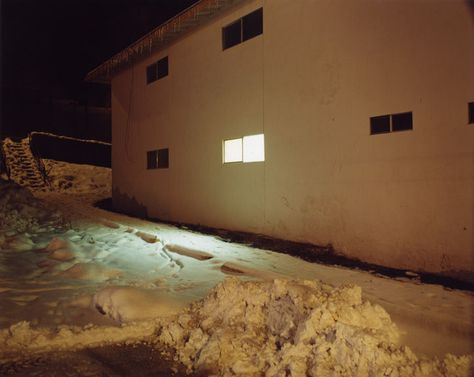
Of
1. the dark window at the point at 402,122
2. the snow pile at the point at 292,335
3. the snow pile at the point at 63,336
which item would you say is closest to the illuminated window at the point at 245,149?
the dark window at the point at 402,122

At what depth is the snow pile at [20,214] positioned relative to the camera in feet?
30.9

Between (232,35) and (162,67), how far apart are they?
357cm

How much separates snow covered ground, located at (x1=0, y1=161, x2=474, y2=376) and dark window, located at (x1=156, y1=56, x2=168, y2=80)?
6907 mm

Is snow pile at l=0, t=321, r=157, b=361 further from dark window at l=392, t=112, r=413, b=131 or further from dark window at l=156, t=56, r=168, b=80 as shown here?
dark window at l=156, t=56, r=168, b=80

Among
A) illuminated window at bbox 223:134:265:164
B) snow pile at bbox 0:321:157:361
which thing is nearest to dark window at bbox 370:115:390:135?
illuminated window at bbox 223:134:265:164

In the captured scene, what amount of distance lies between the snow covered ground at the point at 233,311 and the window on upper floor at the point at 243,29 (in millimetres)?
5189

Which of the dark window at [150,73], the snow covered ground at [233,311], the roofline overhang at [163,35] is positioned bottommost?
the snow covered ground at [233,311]

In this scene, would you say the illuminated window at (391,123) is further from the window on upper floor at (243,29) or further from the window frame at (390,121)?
the window on upper floor at (243,29)

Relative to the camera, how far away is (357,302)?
3785 millimetres

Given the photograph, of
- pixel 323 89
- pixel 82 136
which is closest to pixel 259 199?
pixel 323 89

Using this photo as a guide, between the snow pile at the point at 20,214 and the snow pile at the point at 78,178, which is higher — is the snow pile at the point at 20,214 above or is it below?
below

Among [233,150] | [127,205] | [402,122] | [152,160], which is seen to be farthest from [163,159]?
[402,122]

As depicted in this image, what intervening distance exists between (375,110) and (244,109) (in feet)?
11.6

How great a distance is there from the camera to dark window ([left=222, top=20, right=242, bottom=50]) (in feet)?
33.2
